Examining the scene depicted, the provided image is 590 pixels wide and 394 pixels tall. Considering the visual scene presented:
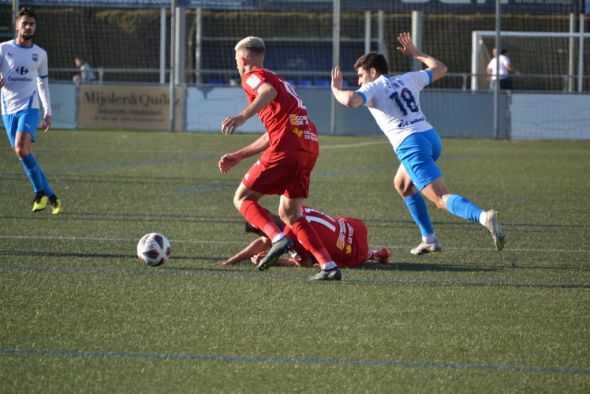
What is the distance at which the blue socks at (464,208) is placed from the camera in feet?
25.1

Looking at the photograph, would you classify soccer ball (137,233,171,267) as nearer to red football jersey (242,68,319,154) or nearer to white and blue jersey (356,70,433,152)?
red football jersey (242,68,319,154)

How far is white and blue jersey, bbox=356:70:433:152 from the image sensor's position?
8.12 metres

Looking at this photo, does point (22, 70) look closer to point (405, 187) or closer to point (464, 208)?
point (405, 187)

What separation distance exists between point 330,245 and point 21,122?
16.2 feet

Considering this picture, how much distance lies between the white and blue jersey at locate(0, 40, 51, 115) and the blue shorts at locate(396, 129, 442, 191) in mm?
4849

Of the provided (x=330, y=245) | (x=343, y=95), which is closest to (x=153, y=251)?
(x=330, y=245)

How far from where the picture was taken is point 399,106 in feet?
26.9

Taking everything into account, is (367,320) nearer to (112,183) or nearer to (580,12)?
(112,183)

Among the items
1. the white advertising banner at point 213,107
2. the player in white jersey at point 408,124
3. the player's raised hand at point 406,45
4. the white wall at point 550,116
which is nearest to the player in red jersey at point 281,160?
the player in white jersey at point 408,124

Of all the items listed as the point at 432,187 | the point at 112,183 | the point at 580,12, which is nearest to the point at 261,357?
the point at 432,187

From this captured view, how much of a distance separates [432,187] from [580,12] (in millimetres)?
19912

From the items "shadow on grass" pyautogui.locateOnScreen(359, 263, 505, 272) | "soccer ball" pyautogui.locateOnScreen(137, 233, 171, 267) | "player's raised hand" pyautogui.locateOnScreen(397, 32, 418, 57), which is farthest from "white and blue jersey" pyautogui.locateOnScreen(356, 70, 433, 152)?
"soccer ball" pyautogui.locateOnScreen(137, 233, 171, 267)

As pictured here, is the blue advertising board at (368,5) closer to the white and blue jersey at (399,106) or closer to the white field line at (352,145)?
the white field line at (352,145)

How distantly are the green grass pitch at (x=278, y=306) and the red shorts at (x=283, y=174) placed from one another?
2.04 ft
